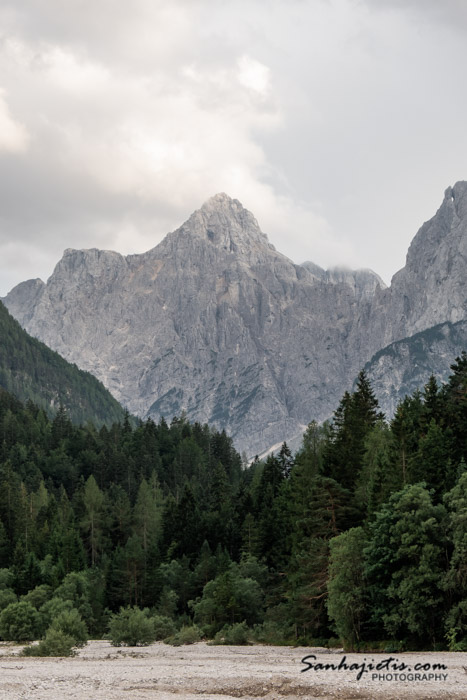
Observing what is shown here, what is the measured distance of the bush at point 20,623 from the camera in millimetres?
81688

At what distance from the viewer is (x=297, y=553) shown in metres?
83.2

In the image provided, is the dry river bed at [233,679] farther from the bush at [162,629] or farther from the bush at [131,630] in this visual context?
the bush at [162,629]

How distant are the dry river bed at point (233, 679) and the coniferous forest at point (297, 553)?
6.38 metres

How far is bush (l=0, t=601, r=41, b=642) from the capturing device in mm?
81688

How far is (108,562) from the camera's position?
Result: 12594 cm

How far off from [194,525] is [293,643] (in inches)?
2714

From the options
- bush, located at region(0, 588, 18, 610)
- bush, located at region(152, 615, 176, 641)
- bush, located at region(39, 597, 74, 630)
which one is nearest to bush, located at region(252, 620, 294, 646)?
bush, located at region(152, 615, 176, 641)

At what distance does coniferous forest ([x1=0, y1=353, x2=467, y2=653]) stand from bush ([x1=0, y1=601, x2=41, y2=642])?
149 mm

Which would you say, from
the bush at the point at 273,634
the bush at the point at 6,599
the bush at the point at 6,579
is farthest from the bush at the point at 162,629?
the bush at the point at 6,579

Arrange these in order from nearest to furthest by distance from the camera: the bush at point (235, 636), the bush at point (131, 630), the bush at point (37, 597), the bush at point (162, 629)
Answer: the bush at point (235, 636) < the bush at point (131, 630) < the bush at point (162, 629) < the bush at point (37, 597)

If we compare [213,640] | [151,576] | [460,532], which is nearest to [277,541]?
[151,576]

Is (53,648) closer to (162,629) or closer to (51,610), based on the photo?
(51,610)

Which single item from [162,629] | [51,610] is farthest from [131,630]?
[51,610]

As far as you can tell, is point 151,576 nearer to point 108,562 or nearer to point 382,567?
point 108,562
